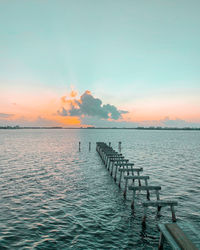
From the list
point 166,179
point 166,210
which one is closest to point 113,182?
point 166,179

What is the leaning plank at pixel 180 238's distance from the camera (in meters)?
6.08

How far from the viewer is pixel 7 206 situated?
13945 millimetres

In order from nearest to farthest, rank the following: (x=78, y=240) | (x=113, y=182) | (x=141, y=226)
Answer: (x=78, y=240)
(x=141, y=226)
(x=113, y=182)

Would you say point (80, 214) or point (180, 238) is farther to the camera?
point (80, 214)

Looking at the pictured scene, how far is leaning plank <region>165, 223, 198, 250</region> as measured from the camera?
6.08 meters

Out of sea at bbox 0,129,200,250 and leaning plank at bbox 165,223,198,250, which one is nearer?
leaning plank at bbox 165,223,198,250

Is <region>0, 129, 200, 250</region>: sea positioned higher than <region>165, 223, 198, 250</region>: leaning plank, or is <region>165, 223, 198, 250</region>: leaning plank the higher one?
<region>165, 223, 198, 250</region>: leaning plank

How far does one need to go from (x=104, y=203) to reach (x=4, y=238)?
6.99m

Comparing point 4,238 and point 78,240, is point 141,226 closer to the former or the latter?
point 78,240

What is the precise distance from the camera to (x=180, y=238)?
6551 mm

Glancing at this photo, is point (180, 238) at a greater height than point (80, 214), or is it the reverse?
point (180, 238)

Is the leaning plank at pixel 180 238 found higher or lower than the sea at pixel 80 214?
higher

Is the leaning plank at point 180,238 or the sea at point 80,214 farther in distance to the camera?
the sea at point 80,214

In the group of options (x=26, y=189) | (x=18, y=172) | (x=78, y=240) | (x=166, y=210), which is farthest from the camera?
A: (x=18, y=172)
